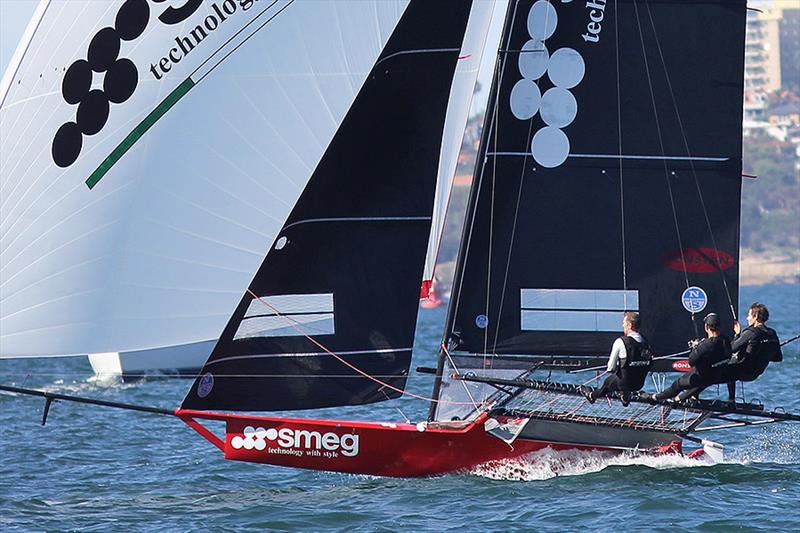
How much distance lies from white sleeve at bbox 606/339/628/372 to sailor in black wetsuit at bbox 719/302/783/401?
2.40ft

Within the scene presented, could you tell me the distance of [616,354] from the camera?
9.75 meters

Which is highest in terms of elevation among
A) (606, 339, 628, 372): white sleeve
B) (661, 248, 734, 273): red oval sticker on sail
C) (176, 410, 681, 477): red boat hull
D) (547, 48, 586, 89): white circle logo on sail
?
(547, 48, 586, 89): white circle logo on sail

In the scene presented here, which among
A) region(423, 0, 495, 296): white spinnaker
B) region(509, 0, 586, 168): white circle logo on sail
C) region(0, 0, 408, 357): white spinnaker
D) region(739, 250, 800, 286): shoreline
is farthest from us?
region(739, 250, 800, 286): shoreline

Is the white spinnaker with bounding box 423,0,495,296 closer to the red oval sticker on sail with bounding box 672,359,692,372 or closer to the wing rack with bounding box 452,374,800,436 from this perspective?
the wing rack with bounding box 452,374,800,436

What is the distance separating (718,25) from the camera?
1029 cm

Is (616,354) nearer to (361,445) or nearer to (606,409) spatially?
(606,409)

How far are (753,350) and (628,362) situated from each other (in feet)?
2.89

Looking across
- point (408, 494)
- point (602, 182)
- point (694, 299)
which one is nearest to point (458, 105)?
point (602, 182)

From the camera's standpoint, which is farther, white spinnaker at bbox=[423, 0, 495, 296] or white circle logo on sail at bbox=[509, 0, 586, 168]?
white spinnaker at bbox=[423, 0, 495, 296]

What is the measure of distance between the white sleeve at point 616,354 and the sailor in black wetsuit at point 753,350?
28.9 inches

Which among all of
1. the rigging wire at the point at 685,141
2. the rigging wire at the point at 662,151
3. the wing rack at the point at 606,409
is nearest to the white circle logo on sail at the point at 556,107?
the rigging wire at the point at 662,151

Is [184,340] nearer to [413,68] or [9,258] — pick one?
[9,258]

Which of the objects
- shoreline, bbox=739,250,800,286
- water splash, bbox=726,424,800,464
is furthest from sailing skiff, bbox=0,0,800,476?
shoreline, bbox=739,250,800,286

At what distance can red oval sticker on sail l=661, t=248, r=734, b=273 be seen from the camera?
10508 millimetres
